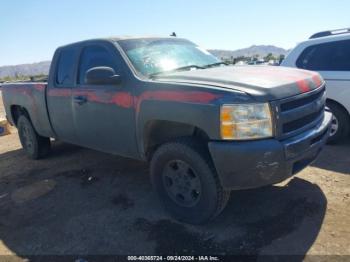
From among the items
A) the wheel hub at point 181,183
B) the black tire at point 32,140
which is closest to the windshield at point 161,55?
the wheel hub at point 181,183

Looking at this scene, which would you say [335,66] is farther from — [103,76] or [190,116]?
[103,76]

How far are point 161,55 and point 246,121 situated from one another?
64.8 inches

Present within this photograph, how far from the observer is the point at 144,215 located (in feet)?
12.7

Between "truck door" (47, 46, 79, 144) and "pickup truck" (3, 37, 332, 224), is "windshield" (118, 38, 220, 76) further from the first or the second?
"truck door" (47, 46, 79, 144)

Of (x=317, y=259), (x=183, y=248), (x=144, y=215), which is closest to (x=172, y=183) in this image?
(x=144, y=215)

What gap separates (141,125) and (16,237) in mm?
1757

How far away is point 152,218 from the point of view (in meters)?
3.77

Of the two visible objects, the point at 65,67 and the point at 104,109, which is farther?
the point at 65,67

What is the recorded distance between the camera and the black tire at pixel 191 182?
3.26m

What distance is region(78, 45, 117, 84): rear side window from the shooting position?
427 centimetres

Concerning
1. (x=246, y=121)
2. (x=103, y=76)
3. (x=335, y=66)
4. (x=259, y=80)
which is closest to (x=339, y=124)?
(x=335, y=66)

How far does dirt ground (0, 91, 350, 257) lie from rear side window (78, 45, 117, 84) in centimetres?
156

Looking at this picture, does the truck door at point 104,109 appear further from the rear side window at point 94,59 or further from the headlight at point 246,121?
the headlight at point 246,121

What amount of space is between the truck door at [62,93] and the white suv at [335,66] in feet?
12.1
